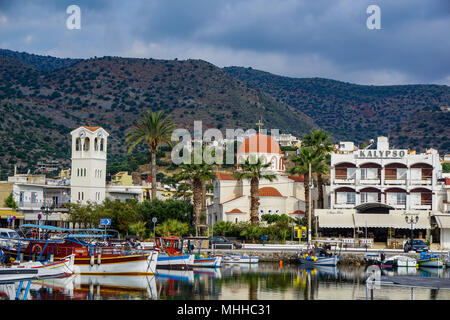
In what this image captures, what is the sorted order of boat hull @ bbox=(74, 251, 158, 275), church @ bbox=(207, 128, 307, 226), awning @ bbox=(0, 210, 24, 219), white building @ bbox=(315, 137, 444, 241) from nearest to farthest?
boat hull @ bbox=(74, 251, 158, 275), awning @ bbox=(0, 210, 24, 219), white building @ bbox=(315, 137, 444, 241), church @ bbox=(207, 128, 307, 226)

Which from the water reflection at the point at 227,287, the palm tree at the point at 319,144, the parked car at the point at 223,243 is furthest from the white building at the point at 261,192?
the water reflection at the point at 227,287

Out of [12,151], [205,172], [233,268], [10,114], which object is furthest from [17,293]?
[10,114]

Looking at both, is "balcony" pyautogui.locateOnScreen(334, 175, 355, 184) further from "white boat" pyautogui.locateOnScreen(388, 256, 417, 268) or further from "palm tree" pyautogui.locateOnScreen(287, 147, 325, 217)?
"white boat" pyautogui.locateOnScreen(388, 256, 417, 268)

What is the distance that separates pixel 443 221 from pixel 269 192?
2239 centimetres

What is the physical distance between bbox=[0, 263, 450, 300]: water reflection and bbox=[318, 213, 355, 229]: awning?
21.7m

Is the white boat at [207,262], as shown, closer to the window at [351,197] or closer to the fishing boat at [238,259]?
the fishing boat at [238,259]

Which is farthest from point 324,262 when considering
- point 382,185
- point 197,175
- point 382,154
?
point 382,154

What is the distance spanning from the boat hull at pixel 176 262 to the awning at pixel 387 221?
28.0 metres

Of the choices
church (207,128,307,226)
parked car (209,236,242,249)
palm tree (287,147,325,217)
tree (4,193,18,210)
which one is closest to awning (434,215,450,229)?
palm tree (287,147,325,217)

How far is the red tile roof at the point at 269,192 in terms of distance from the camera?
89.1 m

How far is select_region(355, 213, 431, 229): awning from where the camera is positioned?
78.9m

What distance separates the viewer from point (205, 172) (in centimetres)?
7956

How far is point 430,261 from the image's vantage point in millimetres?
63156
